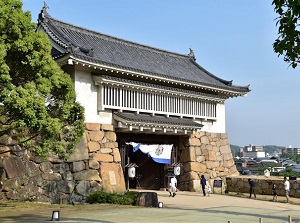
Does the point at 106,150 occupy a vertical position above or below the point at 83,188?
above

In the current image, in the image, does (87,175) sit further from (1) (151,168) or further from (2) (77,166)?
(1) (151,168)

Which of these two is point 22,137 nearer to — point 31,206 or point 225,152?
point 31,206

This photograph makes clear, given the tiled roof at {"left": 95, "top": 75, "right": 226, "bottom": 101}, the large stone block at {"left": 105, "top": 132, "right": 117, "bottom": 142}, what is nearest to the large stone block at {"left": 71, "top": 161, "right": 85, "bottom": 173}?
the large stone block at {"left": 105, "top": 132, "right": 117, "bottom": 142}

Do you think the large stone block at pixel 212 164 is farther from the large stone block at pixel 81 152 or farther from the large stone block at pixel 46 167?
the large stone block at pixel 46 167

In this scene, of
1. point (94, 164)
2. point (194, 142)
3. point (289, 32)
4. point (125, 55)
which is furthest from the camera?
point (194, 142)

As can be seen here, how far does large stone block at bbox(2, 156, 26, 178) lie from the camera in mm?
18578

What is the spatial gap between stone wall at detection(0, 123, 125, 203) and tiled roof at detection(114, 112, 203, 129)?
1.15 metres

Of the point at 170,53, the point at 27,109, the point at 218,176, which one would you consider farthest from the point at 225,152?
the point at 27,109

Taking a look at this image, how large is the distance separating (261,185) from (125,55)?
1309 cm

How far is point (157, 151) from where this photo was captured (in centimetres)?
2547

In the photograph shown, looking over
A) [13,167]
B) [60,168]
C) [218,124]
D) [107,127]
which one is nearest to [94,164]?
[60,168]

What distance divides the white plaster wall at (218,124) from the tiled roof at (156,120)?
2.45m

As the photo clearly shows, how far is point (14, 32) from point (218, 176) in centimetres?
2019

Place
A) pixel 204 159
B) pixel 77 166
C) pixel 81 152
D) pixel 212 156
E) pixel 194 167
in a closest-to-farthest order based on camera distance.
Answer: pixel 77 166 → pixel 81 152 → pixel 194 167 → pixel 204 159 → pixel 212 156
